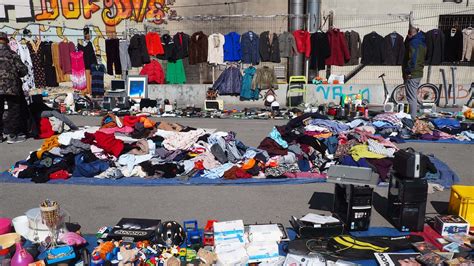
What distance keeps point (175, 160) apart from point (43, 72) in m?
10.2

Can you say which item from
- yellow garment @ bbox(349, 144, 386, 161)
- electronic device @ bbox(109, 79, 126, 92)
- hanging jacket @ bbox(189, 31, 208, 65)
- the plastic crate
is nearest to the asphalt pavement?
the plastic crate

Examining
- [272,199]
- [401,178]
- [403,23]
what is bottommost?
[272,199]

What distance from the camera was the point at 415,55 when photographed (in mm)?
10219

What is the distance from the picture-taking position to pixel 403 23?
48.0 feet

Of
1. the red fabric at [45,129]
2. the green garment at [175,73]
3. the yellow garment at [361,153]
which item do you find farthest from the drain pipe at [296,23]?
the red fabric at [45,129]

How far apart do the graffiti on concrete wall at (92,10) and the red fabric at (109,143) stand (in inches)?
386

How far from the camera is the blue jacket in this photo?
13680mm

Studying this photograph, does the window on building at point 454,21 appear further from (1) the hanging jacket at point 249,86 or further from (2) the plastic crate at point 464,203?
(2) the plastic crate at point 464,203

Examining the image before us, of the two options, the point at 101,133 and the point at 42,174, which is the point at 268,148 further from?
the point at 42,174

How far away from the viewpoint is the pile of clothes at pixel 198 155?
656 cm

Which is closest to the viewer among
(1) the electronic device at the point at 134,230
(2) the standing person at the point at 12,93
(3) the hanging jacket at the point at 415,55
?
(1) the electronic device at the point at 134,230

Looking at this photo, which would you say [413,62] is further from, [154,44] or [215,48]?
[154,44]

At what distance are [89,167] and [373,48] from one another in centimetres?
1052

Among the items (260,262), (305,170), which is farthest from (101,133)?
(260,262)
